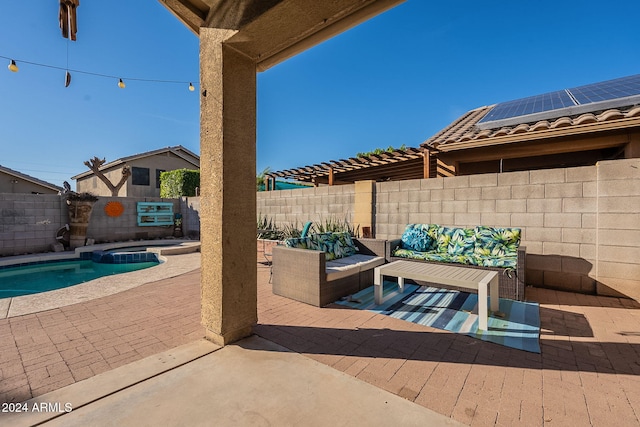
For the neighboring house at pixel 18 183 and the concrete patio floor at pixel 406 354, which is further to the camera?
the neighboring house at pixel 18 183

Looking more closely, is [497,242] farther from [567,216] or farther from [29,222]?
[29,222]

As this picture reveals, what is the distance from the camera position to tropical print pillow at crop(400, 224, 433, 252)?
203 inches

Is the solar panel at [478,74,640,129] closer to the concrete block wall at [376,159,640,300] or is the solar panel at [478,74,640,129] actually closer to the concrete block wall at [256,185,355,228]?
the concrete block wall at [376,159,640,300]

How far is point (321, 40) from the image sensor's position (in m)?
2.50

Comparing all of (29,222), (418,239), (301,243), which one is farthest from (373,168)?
(29,222)

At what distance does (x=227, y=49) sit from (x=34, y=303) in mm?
4592

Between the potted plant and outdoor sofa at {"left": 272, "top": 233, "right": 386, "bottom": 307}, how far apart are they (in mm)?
9278

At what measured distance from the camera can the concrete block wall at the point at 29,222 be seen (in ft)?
27.2

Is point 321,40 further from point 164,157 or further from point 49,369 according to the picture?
point 164,157

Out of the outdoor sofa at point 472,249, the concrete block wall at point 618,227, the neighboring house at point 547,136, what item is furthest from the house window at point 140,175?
the concrete block wall at point 618,227

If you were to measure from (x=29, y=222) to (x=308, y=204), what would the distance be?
30.5ft

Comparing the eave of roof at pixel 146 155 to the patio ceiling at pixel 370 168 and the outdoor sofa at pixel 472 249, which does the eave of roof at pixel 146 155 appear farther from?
the outdoor sofa at pixel 472 249

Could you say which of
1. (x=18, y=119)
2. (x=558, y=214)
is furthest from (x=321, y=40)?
(x=18, y=119)

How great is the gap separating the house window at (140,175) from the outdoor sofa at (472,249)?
17.4m
